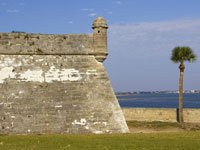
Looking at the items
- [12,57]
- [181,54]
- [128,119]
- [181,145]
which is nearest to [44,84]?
[12,57]

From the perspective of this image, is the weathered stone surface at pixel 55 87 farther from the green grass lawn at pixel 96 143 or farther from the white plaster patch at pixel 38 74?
the green grass lawn at pixel 96 143

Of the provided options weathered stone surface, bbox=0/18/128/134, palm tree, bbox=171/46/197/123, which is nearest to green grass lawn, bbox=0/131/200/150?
weathered stone surface, bbox=0/18/128/134

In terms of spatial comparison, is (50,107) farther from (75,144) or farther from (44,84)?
(75,144)

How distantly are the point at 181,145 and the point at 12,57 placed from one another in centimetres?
1049

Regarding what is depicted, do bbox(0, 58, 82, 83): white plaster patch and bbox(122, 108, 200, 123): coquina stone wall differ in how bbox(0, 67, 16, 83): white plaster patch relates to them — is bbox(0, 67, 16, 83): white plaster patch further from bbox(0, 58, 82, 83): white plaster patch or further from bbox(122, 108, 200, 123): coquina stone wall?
bbox(122, 108, 200, 123): coquina stone wall

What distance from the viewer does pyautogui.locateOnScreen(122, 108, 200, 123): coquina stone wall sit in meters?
34.9

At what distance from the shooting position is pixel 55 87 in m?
23.3

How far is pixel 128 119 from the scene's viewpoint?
35.7 m

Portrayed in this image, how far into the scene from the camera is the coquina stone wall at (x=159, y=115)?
34875mm

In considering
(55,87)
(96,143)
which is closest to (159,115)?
(55,87)

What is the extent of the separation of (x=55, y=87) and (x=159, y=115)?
13.7 m

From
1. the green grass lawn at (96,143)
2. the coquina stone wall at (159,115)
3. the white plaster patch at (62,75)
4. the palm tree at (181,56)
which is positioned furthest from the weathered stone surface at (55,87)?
the palm tree at (181,56)

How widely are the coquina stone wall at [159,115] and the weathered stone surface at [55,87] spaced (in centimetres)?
1201

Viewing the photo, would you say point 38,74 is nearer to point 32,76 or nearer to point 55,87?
point 32,76
